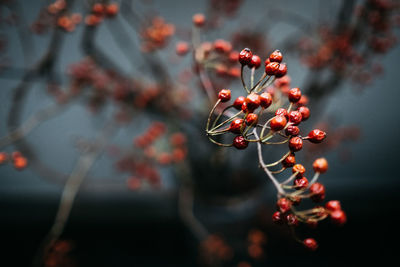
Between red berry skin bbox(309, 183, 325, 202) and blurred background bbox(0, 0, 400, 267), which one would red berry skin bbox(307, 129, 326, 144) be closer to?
red berry skin bbox(309, 183, 325, 202)

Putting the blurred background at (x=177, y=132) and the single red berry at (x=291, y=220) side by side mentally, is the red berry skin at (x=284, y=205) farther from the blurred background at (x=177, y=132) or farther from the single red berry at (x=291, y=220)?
the blurred background at (x=177, y=132)

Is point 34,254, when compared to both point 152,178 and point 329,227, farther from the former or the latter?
point 329,227

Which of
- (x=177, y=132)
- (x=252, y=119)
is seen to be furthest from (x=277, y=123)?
(x=177, y=132)

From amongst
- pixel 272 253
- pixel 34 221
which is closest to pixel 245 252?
pixel 272 253

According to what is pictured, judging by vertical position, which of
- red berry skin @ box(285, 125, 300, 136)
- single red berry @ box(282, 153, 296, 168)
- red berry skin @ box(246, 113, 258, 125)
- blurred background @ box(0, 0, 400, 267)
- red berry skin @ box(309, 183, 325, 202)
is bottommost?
blurred background @ box(0, 0, 400, 267)

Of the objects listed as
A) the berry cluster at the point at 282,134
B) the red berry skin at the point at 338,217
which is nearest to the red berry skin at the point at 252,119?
the berry cluster at the point at 282,134

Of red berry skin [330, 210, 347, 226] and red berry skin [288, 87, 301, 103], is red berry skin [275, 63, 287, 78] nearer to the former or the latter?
red berry skin [288, 87, 301, 103]

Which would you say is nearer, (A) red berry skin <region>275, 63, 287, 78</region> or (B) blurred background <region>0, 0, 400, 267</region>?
(A) red berry skin <region>275, 63, 287, 78</region>

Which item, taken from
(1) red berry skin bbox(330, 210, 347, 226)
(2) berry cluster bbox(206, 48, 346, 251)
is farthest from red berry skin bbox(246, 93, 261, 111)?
(1) red berry skin bbox(330, 210, 347, 226)

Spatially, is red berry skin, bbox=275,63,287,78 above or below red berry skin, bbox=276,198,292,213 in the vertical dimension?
above
